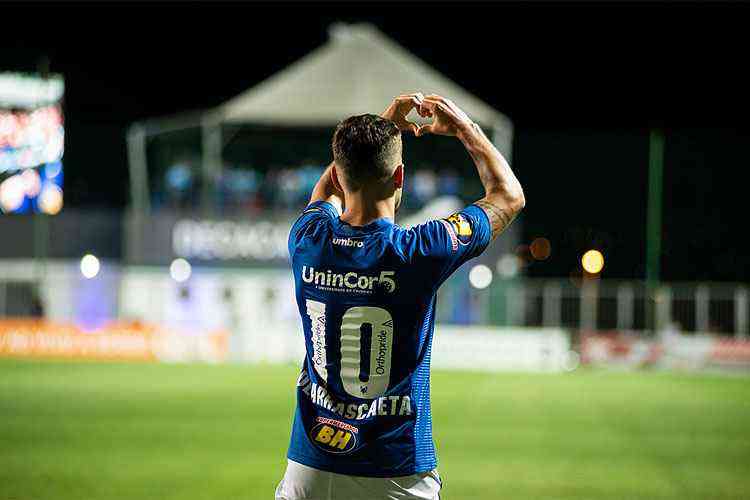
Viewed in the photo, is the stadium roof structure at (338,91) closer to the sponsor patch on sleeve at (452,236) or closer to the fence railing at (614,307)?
the fence railing at (614,307)

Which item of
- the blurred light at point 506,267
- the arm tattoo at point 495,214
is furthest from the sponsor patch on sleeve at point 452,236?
the blurred light at point 506,267

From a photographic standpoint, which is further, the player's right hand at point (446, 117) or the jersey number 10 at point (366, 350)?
the player's right hand at point (446, 117)

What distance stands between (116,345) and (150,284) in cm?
456

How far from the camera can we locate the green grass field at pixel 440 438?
31.8 feet

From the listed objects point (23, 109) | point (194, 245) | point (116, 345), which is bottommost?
point (116, 345)

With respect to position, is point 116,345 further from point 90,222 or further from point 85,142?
point 85,142

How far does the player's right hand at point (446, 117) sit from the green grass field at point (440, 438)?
6.22m

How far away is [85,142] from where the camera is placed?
49.8 metres

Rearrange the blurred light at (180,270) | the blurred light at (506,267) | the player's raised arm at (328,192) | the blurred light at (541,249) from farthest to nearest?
the blurred light at (541,249)
the blurred light at (180,270)
the blurred light at (506,267)
the player's raised arm at (328,192)

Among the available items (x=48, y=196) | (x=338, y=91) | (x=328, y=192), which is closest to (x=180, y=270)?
(x=48, y=196)

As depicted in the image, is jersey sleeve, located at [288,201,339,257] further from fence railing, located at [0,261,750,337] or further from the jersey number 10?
fence railing, located at [0,261,750,337]

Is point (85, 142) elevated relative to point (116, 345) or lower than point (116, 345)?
elevated

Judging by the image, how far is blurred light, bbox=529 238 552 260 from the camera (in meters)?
67.2

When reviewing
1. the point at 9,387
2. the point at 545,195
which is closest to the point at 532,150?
the point at 545,195
